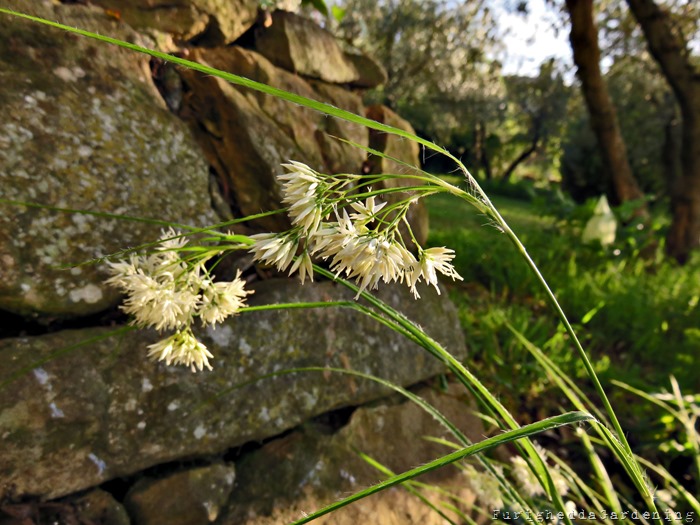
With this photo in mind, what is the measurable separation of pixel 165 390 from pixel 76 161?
860 millimetres

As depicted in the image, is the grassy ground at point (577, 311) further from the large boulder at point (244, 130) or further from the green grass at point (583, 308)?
the large boulder at point (244, 130)

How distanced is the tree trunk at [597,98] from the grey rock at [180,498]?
5766 mm

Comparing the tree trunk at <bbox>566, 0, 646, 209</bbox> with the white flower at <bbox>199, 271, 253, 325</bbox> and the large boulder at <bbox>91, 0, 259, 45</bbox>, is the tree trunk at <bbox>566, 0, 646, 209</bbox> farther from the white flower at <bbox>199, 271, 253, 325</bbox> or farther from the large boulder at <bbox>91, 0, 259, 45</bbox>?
the white flower at <bbox>199, 271, 253, 325</bbox>

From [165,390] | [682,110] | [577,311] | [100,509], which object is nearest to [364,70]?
[165,390]

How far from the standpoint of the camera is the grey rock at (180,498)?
168cm

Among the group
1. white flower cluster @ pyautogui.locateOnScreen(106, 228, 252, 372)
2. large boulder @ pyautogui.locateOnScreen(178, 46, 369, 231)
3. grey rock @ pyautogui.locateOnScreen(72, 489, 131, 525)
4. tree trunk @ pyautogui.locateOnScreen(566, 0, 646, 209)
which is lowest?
grey rock @ pyautogui.locateOnScreen(72, 489, 131, 525)

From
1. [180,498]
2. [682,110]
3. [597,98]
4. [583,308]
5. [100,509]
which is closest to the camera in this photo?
[100,509]

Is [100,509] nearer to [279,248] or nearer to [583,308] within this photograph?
[279,248]

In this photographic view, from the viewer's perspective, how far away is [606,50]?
11156mm

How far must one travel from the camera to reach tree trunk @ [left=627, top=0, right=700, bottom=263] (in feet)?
17.5

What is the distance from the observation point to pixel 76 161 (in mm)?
1731

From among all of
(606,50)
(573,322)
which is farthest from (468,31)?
(573,322)

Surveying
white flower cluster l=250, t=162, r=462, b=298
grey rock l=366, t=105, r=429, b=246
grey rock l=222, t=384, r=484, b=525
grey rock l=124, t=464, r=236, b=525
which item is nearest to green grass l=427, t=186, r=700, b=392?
grey rock l=366, t=105, r=429, b=246

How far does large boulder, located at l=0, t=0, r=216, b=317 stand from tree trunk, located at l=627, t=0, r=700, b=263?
553 cm
